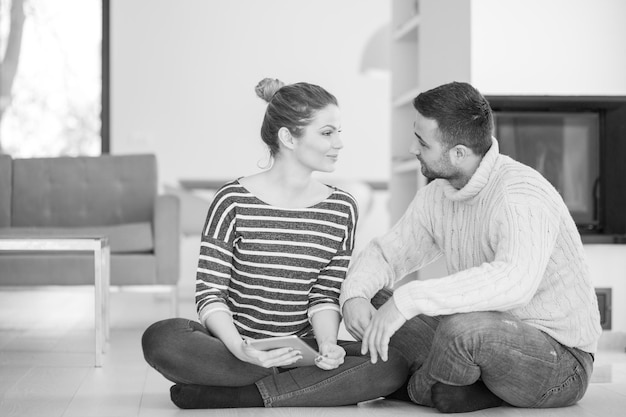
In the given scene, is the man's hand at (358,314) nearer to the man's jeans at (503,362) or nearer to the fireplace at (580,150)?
the man's jeans at (503,362)

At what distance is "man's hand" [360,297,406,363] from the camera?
7.04ft

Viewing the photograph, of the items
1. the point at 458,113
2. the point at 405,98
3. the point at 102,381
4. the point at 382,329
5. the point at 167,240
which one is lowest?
the point at 102,381

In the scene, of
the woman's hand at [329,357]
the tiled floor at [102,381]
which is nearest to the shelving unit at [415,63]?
the tiled floor at [102,381]

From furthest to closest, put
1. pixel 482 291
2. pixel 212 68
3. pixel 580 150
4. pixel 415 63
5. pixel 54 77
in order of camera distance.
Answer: pixel 54 77 → pixel 212 68 → pixel 415 63 → pixel 580 150 → pixel 482 291

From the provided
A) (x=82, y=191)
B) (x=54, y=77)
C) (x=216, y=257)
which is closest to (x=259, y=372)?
(x=216, y=257)

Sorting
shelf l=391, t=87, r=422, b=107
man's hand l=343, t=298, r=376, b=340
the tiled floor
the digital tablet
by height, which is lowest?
the tiled floor

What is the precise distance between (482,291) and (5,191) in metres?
3.62

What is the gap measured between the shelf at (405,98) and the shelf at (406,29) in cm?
30

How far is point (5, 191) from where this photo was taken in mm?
5133

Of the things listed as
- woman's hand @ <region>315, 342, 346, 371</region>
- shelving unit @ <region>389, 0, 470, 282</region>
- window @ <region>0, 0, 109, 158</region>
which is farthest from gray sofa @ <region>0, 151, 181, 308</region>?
woman's hand @ <region>315, 342, 346, 371</region>

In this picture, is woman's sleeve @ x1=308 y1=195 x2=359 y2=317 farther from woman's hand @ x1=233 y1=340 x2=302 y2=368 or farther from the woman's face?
woman's hand @ x1=233 y1=340 x2=302 y2=368

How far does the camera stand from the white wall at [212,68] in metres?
7.35

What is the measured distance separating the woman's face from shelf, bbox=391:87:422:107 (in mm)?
2423

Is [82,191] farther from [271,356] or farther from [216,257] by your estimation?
[271,356]
